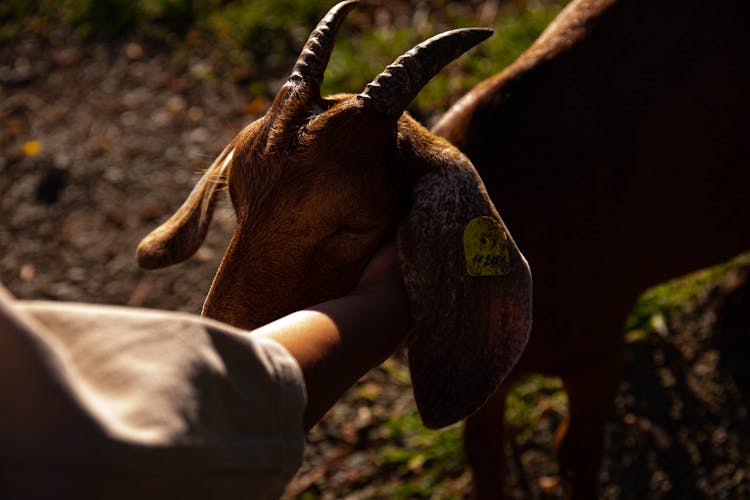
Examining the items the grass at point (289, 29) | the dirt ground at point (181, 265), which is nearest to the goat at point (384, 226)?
the dirt ground at point (181, 265)

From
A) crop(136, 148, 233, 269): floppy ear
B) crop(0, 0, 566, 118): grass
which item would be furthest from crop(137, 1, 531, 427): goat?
crop(0, 0, 566, 118): grass

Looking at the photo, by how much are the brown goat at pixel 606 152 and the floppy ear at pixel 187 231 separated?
0.96 metres

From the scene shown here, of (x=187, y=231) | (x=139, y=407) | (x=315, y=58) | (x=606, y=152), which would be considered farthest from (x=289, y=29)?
(x=139, y=407)

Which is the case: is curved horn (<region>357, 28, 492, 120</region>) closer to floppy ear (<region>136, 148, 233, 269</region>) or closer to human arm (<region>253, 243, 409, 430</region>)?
human arm (<region>253, 243, 409, 430</region>)

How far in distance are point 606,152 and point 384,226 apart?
3.75 ft

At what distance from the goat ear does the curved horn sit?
0.39m

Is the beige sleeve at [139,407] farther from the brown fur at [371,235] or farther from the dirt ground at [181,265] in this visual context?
the dirt ground at [181,265]

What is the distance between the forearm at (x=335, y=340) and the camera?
5.90 ft

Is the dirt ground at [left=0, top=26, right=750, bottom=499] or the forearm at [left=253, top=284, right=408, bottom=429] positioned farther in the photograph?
the dirt ground at [left=0, top=26, right=750, bottom=499]

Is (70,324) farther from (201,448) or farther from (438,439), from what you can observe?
(438,439)

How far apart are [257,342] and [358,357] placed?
37 centimetres

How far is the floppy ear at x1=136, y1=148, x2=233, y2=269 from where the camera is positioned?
313 centimetres

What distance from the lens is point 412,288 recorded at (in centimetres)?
232

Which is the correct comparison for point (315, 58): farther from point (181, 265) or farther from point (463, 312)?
point (181, 265)
